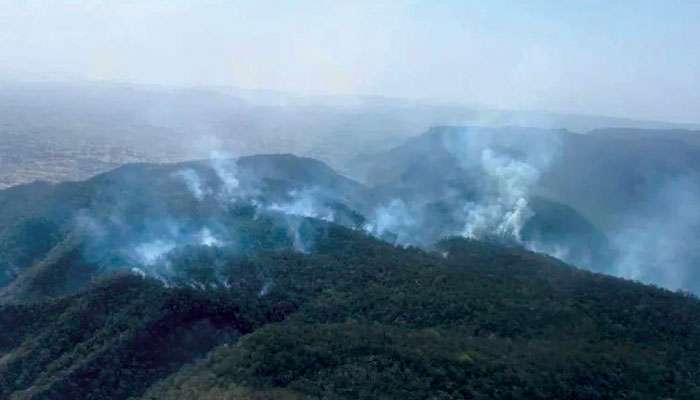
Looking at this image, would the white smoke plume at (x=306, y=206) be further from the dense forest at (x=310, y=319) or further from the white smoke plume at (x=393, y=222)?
the dense forest at (x=310, y=319)

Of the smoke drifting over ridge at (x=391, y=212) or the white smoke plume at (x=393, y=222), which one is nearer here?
the smoke drifting over ridge at (x=391, y=212)

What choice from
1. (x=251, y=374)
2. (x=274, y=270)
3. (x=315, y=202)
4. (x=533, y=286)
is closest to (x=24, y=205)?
(x=315, y=202)

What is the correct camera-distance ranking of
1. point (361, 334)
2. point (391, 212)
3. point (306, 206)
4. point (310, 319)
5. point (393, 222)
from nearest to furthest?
point (361, 334) → point (310, 319) → point (306, 206) → point (393, 222) → point (391, 212)

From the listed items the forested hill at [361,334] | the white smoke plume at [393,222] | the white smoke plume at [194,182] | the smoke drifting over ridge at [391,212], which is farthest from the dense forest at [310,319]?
the white smoke plume at [393,222]

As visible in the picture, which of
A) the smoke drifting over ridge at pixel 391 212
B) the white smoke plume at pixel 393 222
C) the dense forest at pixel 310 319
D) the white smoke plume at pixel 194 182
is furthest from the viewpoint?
the white smoke plume at pixel 393 222

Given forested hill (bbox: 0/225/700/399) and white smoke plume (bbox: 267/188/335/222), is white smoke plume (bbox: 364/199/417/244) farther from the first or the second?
forested hill (bbox: 0/225/700/399)

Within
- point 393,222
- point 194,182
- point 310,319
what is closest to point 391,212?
point 393,222

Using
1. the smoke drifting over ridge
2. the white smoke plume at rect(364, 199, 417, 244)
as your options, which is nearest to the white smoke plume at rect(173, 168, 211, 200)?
the smoke drifting over ridge

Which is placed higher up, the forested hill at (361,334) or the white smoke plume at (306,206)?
the forested hill at (361,334)

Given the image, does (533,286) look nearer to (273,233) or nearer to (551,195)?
(273,233)

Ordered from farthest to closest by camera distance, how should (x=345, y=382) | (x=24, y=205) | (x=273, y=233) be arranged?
(x=24, y=205) < (x=273, y=233) < (x=345, y=382)

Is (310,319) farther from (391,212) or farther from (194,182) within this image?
(391,212)
